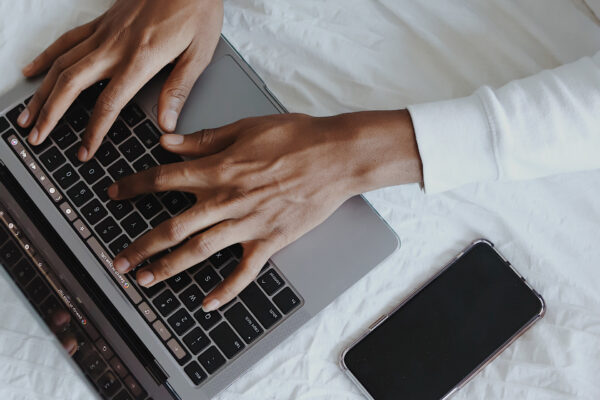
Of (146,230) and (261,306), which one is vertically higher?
(146,230)

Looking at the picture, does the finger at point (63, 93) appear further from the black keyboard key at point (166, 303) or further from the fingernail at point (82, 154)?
the black keyboard key at point (166, 303)

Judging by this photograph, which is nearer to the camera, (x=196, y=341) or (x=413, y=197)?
(x=196, y=341)

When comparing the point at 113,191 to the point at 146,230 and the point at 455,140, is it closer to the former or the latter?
the point at 146,230

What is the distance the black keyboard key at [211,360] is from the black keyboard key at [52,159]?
0.81 ft

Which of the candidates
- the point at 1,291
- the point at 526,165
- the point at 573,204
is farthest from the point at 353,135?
the point at 1,291

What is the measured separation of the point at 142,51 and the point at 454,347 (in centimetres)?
46

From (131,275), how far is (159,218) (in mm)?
63

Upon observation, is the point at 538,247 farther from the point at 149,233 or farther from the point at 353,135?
the point at 149,233

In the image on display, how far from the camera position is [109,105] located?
611 mm

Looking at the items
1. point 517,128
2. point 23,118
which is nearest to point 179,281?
point 23,118

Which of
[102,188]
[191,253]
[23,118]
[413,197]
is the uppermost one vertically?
[23,118]

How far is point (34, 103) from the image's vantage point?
0.63m

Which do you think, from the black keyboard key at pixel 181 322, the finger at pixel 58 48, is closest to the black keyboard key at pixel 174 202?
the black keyboard key at pixel 181 322

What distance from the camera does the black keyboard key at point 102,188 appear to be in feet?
2.02
